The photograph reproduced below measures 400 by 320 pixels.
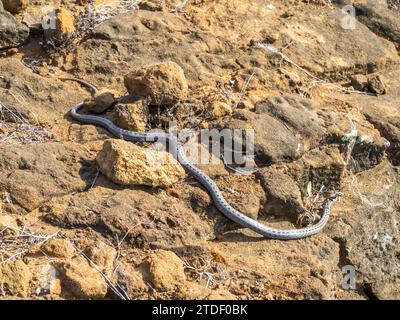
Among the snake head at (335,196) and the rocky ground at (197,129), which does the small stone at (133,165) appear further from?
the snake head at (335,196)

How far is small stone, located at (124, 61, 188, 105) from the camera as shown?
7.59m

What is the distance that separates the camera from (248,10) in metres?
10.1

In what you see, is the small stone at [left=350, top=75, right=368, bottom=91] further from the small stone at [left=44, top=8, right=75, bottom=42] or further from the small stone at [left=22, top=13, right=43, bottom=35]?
the small stone at [left=22, top=13, right=43, bottom=35]

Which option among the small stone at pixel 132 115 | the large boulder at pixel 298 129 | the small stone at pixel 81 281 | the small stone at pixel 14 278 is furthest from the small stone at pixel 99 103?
the small stone at pixel 14 278

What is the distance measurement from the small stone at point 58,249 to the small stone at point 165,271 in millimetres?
732

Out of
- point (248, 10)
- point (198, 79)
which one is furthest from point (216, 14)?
point (198, 79)

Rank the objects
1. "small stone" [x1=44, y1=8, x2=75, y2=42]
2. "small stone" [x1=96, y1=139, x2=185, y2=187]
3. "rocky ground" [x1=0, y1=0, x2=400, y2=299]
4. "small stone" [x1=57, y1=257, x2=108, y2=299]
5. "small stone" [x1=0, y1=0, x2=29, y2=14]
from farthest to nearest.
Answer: "small stone" [x1=0, y1=0, x2=29, y2=14] → "small stone" [x1=44, y1=8, x2=75, y2=42] → "small stone" [x1=96, y1=139, x2=185, y2=187] → "rocky ground" [x1=0, y1=0, x2=400, y2=299] → "small stone" [x1=57, y1=257, x2=108, y2=299]

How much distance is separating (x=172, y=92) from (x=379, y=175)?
2911 mm

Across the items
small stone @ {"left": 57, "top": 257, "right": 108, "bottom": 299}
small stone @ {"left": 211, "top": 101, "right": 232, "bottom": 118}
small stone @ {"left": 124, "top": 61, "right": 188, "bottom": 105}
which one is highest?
small stone @ {"left": 124, "top": 61, "right": 188, "bottom": 105}

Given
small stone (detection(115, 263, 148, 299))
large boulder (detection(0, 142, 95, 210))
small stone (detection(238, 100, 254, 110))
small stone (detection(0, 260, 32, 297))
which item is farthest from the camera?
small stone (detection(238, 100, 254, 110))

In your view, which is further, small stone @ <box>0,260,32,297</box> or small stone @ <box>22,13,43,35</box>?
small stone @ <box>22,13,43,35</box>

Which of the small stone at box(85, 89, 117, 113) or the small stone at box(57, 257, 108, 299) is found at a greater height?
the small stone at box(57, 257, 108, 299)

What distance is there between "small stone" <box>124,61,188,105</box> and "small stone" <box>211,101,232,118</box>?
0.42m

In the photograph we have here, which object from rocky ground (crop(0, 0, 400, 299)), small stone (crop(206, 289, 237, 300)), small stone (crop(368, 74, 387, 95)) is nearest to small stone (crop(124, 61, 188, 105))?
rocky ground (crop(0, 0, 400, 299))
